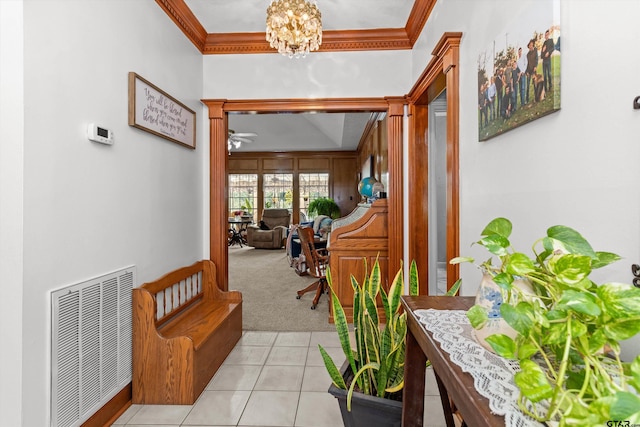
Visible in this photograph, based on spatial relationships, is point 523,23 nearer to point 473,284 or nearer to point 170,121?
point 473,284

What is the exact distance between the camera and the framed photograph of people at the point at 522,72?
106 cm

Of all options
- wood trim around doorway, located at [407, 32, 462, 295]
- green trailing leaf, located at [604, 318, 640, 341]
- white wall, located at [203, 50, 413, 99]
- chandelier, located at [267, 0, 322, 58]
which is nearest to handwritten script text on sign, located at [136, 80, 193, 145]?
white wall, located at [203, 50, 413, 99]

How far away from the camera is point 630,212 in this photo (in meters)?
0.81

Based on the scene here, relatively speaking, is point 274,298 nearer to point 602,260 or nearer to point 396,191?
point 396,191

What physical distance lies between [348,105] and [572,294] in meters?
2.87

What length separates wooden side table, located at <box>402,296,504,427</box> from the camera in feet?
2.03

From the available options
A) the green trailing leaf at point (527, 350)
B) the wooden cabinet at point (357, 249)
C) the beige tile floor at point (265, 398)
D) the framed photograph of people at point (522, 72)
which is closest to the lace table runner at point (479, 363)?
the green trailing leaf at point (527, 350)

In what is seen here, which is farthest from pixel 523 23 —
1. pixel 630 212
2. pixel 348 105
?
pixel 348 105

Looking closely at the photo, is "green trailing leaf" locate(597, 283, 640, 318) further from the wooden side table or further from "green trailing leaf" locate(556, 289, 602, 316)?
the wooden side table

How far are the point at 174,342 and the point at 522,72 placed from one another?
7.13ft

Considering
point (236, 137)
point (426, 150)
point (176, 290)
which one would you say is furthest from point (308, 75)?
point (236, 137)

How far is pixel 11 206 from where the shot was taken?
128 cm

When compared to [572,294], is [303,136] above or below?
above

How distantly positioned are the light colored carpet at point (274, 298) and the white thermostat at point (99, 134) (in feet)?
6.94
